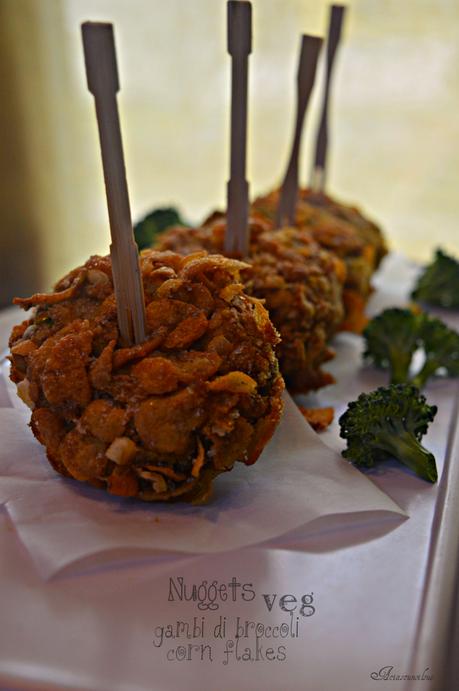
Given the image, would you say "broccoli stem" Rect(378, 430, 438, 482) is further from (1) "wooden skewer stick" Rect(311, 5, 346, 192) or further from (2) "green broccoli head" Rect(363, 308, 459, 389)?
(1) "wooden skewer stick" Rect(311, 5, 346, 192)

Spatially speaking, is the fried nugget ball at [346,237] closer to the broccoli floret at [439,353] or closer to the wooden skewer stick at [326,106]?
the wooden skewer stick at [326,106]

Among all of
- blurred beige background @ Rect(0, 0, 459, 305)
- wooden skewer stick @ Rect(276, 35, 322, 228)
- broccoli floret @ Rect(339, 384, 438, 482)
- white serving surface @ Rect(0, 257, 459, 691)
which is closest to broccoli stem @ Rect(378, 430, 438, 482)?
broccoli floret @ Rect(339, 384, 438, 482)

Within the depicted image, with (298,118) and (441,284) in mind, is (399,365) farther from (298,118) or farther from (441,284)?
(298,118)

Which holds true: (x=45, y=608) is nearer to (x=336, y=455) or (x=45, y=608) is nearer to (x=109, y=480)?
(x=109, y=480)

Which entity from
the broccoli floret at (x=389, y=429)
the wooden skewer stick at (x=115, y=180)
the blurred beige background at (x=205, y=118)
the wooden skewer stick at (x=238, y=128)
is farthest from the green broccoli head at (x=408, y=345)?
the blurred beige background at (x=205, y=118)

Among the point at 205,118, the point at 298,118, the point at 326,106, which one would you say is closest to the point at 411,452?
the point at 298,118

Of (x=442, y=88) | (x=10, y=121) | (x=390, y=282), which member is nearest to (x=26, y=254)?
(x=10, y=121)

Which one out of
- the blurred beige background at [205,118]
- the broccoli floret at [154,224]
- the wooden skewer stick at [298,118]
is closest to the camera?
the wooden skewer stick at [298,118]
